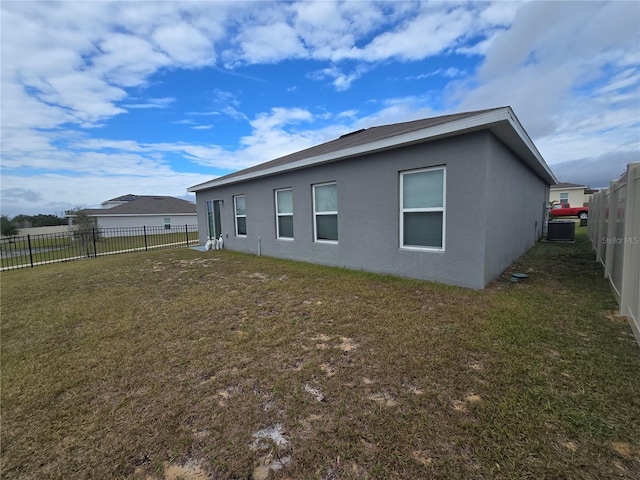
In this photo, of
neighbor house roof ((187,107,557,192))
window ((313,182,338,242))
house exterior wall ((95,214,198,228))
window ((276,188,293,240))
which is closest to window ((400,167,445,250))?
neighbor house roof ((187,107,557,192))

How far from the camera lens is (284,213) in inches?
332

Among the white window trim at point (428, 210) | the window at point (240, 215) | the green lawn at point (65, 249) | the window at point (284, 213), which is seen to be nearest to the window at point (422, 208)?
the white window trim at point (428, 210)

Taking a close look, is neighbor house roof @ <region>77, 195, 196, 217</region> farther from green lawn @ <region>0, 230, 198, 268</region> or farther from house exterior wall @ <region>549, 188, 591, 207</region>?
house exterior wall @ <region>549, 188, 591, 207</region>

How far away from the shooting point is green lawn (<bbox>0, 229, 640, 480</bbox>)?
1.58 meters

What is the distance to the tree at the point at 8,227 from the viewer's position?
29.6 meters

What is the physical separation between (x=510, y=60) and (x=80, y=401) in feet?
47.0

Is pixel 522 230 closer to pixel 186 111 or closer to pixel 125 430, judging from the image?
pixel 125 430

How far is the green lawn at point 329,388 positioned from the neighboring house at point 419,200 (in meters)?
1.01

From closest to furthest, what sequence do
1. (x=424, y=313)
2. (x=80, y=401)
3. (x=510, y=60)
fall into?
1. (x=80, y=401)
2. (x=424, y=313)
3. (x=510, y=60)

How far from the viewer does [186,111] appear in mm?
11273

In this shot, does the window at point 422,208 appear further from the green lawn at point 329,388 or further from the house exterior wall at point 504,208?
the green lawn at point 329,388

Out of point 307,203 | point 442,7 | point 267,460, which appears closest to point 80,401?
point 267,460

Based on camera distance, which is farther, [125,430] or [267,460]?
[125,430]

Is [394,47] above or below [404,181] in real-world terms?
above
